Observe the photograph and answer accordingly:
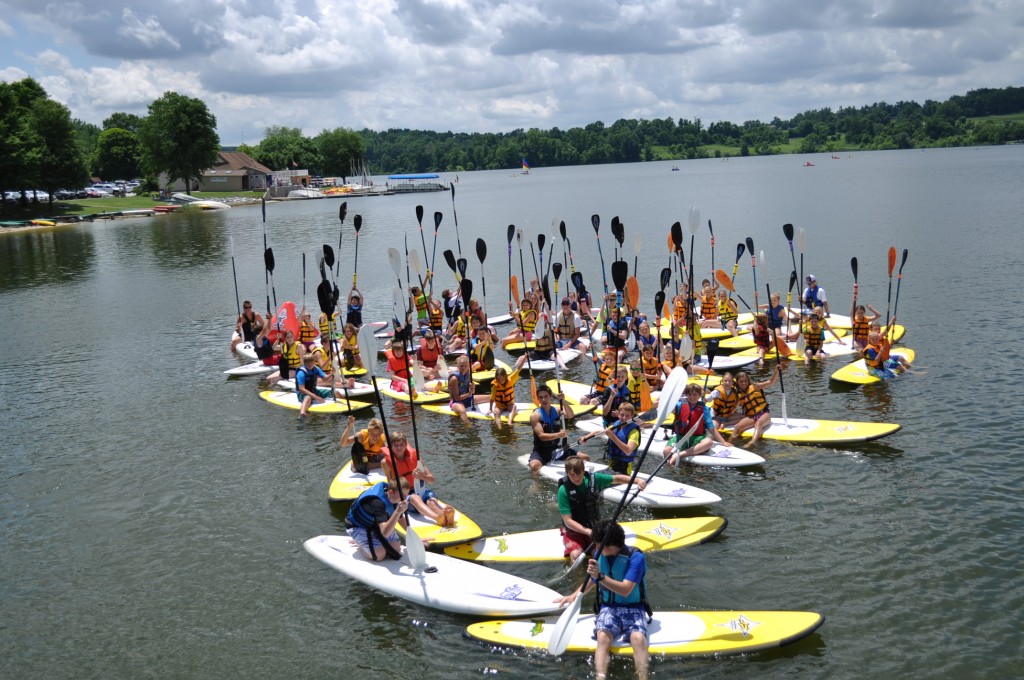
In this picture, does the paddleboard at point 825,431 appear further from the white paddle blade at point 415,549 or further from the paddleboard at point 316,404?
the paddleboard at point 316,404

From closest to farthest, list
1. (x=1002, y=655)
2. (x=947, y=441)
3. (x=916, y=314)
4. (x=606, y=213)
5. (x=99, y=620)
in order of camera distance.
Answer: (x=1002, y=655) < (x=99, y=620) < (x=947, y=441) < (x=916, y=314) < (x=606, y=213)

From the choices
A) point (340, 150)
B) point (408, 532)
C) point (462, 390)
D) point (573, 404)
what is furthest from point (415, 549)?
point (340, 150)

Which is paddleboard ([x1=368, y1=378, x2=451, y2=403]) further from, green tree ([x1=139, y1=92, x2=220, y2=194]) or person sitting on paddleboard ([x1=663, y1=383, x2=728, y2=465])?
green tree ([x1=139, y1=92, x2=220, y2=194])

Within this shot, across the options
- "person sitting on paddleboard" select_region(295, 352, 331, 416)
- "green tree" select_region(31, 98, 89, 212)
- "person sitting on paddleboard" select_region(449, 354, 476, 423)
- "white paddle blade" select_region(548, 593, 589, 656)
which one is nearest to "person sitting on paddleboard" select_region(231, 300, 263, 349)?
"person sitting on paddleboard" select_region(295, 352, 331, 416)

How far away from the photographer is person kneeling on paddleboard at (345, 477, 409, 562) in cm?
876

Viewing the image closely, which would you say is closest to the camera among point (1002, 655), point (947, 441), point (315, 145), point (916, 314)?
point (1002, 655)

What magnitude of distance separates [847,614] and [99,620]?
25.2 feet

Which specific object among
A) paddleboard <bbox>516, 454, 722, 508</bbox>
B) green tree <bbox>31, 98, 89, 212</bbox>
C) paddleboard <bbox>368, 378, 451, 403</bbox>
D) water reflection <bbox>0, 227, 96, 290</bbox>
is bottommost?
paddleboard <bbox>516, 454, 722, 508</bbox>

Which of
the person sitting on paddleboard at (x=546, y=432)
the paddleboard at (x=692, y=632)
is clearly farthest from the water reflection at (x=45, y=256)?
the paddleboard at (x=692, y=632)

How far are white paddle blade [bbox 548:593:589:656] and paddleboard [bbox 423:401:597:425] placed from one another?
6571mm

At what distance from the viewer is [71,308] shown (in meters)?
28.4

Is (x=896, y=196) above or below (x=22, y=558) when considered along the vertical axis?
above

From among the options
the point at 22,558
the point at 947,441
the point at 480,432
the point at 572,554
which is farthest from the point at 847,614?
the point at 22,558

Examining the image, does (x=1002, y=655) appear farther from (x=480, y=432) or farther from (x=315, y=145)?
(x=315, y=145)
